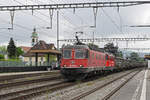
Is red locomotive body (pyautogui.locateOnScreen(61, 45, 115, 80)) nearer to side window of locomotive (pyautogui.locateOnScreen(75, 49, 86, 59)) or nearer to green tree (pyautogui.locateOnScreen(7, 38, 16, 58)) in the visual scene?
side window of locomotive (pyautogui.locateOnScreen(75, 49, 86, 59))

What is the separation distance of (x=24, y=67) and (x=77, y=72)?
20.1 m

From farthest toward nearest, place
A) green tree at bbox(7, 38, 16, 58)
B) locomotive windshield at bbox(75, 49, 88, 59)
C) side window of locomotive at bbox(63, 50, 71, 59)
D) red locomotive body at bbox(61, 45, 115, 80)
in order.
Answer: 1. green tree at bbox(7, 38, 16, 58)
2. side window of locomotive at bbox(63, 50, 71, 59)
3. locomotive windshield at bbox(75, 49, 88, 59)
4. red locomotive body at bbox(61, 45, 115, 80)

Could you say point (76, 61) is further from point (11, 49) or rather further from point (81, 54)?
point (11, 49)

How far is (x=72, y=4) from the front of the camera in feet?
65.9

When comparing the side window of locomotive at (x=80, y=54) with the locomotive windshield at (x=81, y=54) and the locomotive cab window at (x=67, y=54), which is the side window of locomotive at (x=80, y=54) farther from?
the locomotive cab window at (x=67, y=54)

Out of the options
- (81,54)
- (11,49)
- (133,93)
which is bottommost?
(133,93)

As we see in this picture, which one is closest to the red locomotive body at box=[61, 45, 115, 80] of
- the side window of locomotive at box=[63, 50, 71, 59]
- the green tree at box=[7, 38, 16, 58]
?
the side window of locomotive at box=[63, 50, 71, 59]

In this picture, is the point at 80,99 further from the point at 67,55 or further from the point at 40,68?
the point at 40,68

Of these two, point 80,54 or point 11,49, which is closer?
point 80,54

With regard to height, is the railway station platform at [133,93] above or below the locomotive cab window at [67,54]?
below

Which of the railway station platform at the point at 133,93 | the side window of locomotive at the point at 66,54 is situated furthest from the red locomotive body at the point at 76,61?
the railway station platform at the point at 133,93

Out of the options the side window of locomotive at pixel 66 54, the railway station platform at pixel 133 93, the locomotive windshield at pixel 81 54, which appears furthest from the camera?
the side window of locomotive at pixel 66 54

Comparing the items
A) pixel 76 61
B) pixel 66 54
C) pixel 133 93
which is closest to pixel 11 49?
pixel 66 54

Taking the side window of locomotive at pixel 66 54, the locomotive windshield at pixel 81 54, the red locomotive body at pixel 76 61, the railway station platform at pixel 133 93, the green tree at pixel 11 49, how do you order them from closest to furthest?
1. the railway station platform at pixel 133 93
2. the red locomotive body at pixel 76 61
3. the locomotive windshield at pixel 81 54
4. the side window of locomotive at pixel 66 54
5. the green tree at pixel 11 49
